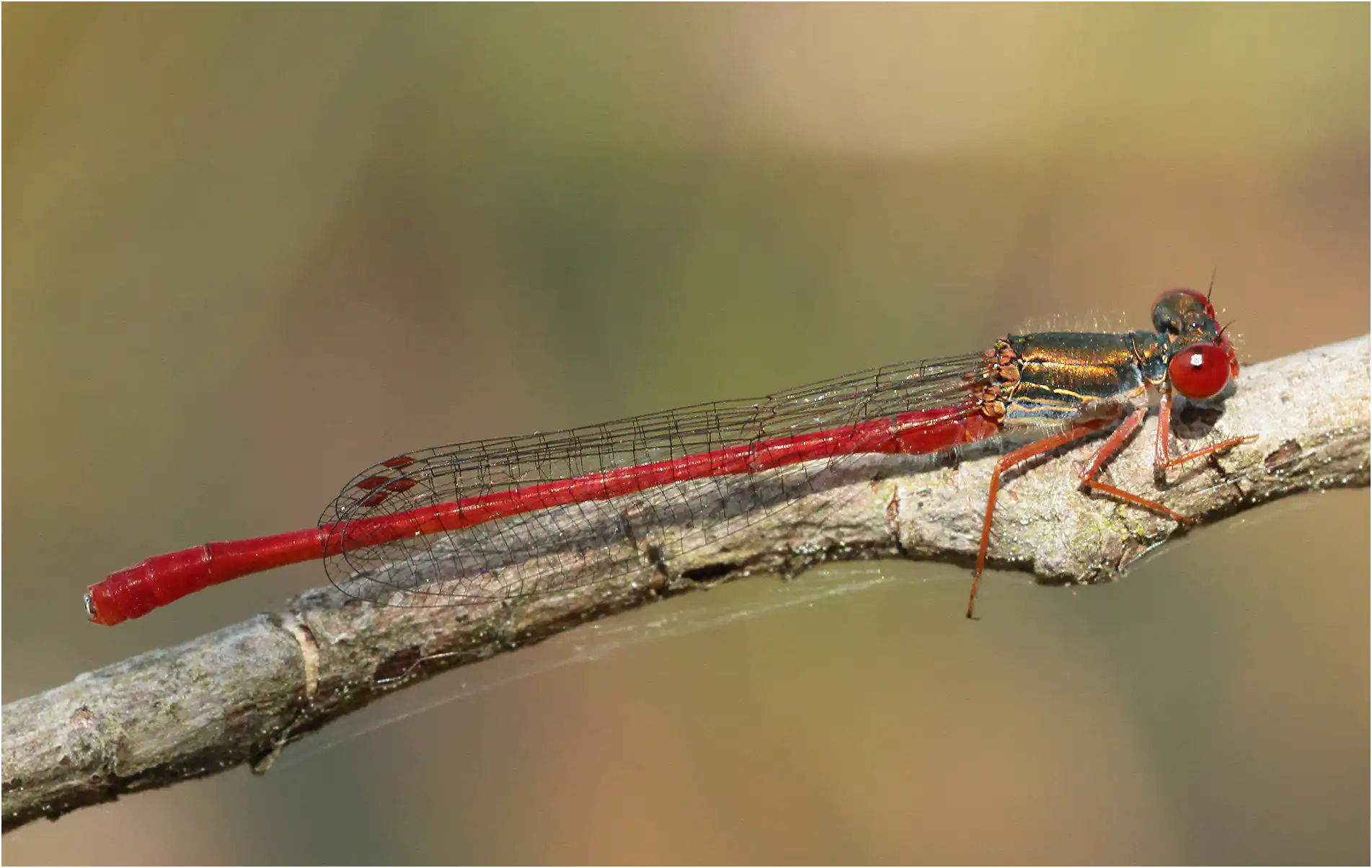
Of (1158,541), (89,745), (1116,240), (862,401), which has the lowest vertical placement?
(1158,541)

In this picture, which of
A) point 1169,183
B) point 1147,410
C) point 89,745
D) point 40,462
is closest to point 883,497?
point 1147,410

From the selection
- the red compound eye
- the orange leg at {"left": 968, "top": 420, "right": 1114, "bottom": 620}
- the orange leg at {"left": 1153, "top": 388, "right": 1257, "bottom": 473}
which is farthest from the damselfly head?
the orange leg at {"left": 968, "top": 420, "right": 1114, "bottom": 620}

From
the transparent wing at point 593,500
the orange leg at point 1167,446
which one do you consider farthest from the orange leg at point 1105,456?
the transparent wing at point 593,500

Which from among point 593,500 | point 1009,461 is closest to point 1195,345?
point 1009,461

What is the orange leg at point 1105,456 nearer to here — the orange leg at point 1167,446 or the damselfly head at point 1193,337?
the orange leg at point 1167,446

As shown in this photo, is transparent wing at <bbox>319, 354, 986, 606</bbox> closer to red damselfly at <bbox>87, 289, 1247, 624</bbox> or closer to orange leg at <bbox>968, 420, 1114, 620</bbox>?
red damselfly at <bbox>87, 289, 1247, 624</bbox>

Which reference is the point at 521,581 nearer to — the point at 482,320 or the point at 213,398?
the point at 482,320
